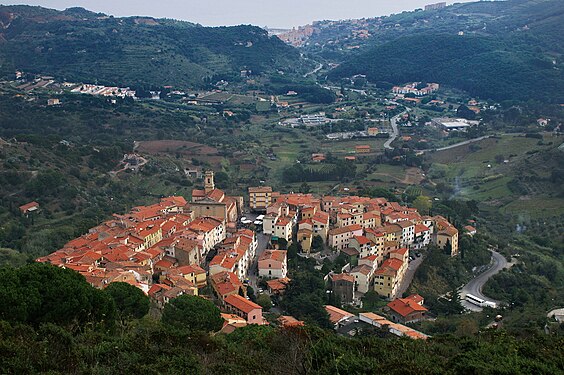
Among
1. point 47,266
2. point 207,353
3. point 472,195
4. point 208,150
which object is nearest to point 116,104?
point 208,150

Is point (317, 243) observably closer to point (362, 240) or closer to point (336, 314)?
point (362, 240)

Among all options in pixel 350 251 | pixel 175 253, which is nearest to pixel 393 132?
pixel 350 251

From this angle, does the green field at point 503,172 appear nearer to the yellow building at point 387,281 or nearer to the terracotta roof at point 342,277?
the yellow building at point 387,281

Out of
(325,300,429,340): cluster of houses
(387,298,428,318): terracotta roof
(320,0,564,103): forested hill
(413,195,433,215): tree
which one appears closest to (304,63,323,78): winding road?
(320,0,564,103): forested hill

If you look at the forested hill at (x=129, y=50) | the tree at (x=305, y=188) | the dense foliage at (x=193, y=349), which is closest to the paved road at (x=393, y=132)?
the tree at (x=305, y=188)

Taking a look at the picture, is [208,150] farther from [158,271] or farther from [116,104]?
[158,271]

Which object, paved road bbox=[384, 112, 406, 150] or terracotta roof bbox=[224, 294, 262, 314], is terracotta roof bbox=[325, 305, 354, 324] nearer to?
terracotta roof bbox=[224, 294, 262, 314]
